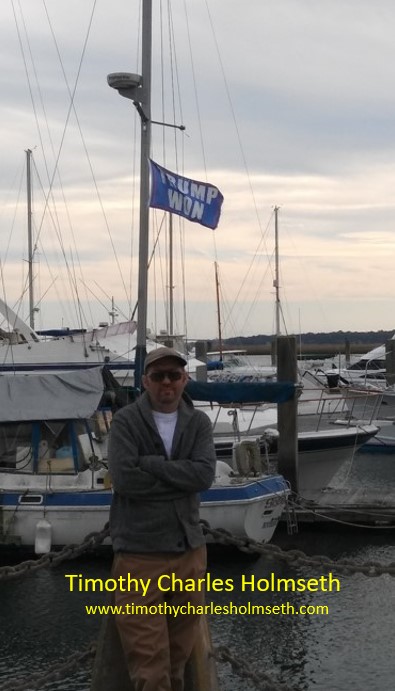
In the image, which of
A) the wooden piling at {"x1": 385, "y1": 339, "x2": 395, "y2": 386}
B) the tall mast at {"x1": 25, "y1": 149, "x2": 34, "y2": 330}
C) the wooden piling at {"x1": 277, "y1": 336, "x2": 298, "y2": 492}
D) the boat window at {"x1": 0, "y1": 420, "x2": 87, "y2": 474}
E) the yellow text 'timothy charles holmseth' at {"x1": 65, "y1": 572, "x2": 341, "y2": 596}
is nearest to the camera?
the yellow text 'timothy charles holmseth' at {"x1": 65, "y1": 572, "x2": 341, "y2": 596}

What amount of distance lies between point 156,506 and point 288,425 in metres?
12.9

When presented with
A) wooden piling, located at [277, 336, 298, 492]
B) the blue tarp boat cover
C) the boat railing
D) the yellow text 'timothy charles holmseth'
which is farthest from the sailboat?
the boat railing

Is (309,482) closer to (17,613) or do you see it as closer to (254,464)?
(254,464)

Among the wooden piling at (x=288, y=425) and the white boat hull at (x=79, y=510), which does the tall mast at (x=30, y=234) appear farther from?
the white boat hull at (x=79, y=510)

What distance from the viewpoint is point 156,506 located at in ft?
15.0

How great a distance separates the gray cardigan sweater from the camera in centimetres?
451

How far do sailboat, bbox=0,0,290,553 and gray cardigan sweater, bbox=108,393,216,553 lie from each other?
31.4 feet

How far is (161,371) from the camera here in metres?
4.62

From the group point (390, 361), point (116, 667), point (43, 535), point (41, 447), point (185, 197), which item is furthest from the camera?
point (390, 361)

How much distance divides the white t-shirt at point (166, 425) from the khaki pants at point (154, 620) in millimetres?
583

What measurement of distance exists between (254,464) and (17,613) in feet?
15.8

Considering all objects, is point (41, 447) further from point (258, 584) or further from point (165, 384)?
point (165, 384)

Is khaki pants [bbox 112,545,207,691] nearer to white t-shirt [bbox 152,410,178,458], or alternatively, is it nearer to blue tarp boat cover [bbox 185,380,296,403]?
white t-shirt [bbox 152,410,178,458]

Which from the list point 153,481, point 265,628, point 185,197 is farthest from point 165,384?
point 185,197
